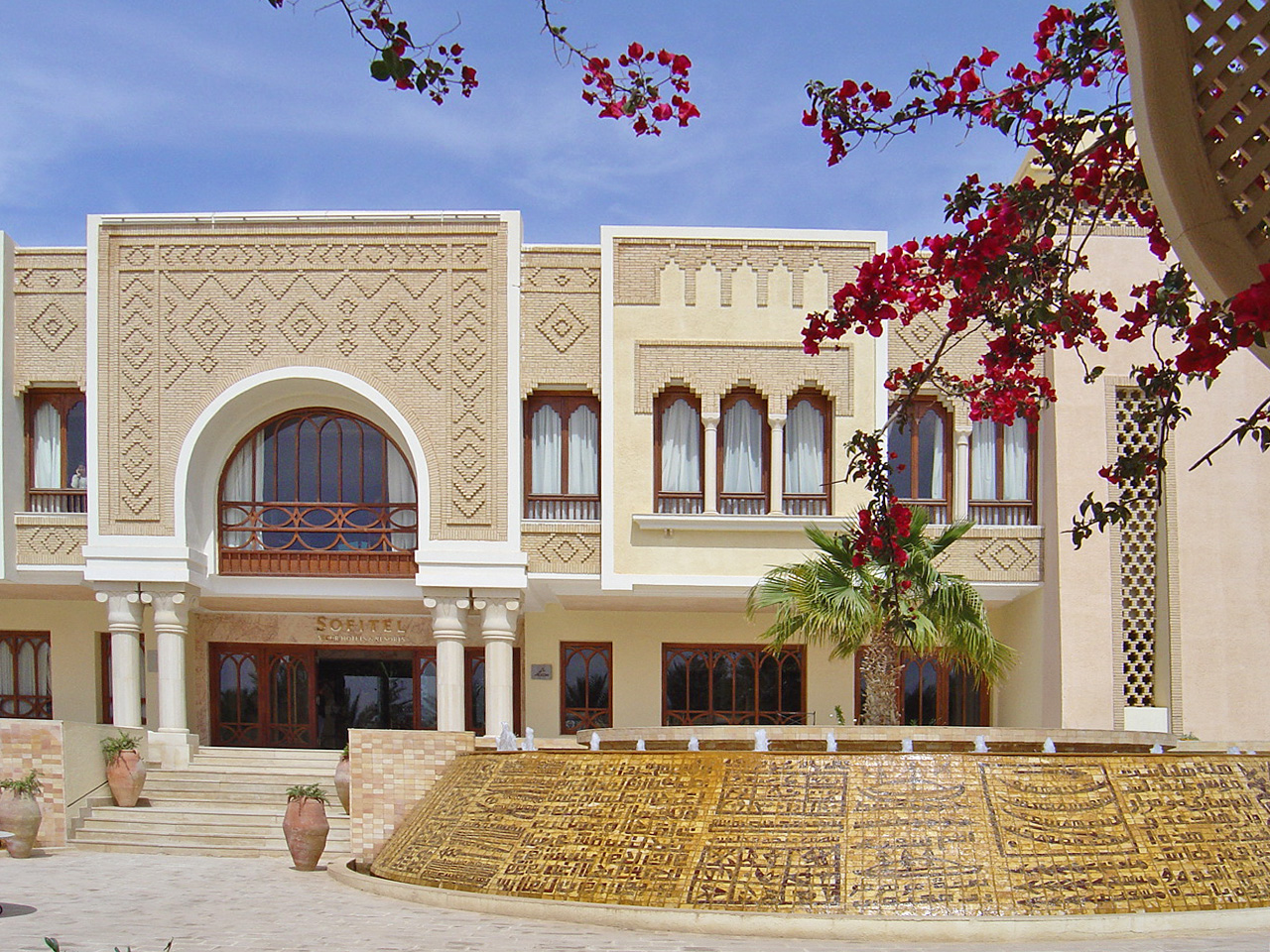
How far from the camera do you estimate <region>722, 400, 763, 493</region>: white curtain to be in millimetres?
21156

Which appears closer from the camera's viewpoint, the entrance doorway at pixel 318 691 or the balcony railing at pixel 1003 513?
the balcony railing at pixel 1003 513

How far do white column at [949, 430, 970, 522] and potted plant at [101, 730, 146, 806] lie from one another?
12311mm

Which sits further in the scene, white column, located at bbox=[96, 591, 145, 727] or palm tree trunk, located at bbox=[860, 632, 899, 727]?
white column, located at bbox=[96, 591, 145, 727]

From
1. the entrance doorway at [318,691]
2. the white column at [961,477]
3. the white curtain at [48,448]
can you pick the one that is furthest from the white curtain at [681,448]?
the white curtain at [48,448]

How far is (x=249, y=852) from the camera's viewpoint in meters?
17.0

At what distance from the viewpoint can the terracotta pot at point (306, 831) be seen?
14680 millimetres

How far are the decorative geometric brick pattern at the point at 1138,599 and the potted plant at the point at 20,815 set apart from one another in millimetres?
14855

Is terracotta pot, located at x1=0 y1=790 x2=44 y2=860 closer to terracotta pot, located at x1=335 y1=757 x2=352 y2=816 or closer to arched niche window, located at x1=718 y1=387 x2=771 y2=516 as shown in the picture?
terracotta pot, located at x1=335 y1=757 x2=352 y2=816

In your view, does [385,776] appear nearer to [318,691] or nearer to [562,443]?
[562,443]

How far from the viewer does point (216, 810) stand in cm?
1838

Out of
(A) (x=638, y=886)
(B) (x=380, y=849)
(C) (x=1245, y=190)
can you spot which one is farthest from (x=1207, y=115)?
(B) (x=380, y=849)

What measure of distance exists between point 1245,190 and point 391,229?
18.2 metres

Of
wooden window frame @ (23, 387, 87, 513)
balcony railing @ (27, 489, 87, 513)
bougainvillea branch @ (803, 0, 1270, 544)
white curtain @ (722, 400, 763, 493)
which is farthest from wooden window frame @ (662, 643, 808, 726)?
bougainvillea branch @ (803, 0, 1270, 544)

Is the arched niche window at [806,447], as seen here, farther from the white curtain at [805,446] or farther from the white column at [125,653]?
the white column at [125,653]
